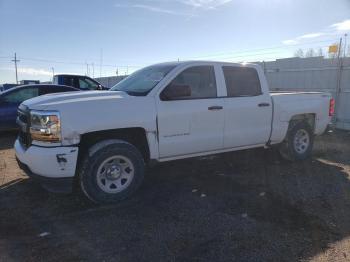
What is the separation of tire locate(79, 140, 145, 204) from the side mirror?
88 centimetres

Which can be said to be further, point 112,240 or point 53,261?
point 112,240

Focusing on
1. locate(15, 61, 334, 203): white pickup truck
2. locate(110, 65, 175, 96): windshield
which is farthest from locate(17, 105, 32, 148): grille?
locate(110, 65, 175, 96): windshield

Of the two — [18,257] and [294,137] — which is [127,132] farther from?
[294,137]

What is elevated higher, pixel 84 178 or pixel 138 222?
pixel 84 178

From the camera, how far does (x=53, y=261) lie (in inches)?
120

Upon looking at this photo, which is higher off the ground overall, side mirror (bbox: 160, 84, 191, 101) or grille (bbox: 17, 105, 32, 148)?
side mirror (bbox: 160, 84, 191, 101)

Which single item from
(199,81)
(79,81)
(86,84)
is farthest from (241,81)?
(79,81)

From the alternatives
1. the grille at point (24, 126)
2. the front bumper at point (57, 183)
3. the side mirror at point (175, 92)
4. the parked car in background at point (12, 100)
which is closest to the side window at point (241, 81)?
the side mirror at point (175, 92)

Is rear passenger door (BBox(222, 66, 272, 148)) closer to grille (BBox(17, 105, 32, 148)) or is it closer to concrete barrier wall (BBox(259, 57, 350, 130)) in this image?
grille (BBox(17, 105, 32, 148))

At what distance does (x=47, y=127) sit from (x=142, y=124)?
1221 mm

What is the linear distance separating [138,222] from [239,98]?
110 inches

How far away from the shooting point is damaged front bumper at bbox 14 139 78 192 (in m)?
3.95

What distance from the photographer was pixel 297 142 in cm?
671

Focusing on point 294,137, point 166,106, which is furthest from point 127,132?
point 294,137
